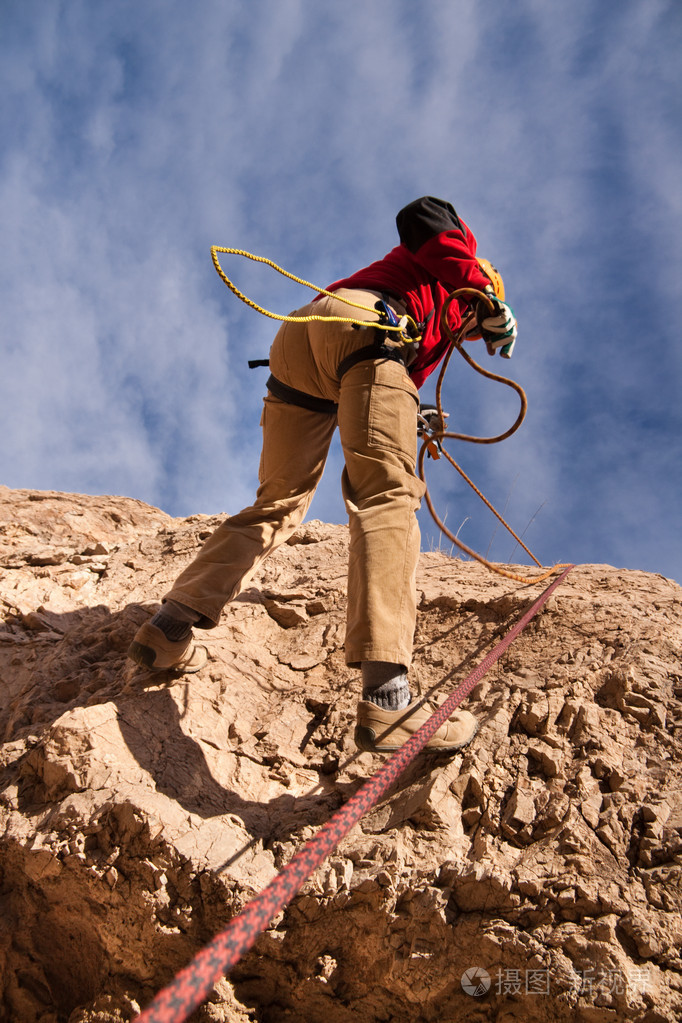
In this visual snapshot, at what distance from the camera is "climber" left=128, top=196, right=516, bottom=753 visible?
207 cm

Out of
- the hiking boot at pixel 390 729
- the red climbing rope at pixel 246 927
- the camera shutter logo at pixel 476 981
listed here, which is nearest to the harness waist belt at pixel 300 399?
the hiking boot at pixel 390 729

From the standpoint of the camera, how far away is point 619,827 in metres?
1.78

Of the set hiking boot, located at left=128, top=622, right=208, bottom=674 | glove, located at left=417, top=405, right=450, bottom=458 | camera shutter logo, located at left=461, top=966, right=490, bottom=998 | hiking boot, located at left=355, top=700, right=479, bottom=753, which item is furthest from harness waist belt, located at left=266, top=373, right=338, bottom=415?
camera shutter logo, located at left=461, top=966, right=490, bottom=998

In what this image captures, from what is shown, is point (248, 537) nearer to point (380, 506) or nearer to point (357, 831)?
point (380, 506)

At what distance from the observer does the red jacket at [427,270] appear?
2.53m

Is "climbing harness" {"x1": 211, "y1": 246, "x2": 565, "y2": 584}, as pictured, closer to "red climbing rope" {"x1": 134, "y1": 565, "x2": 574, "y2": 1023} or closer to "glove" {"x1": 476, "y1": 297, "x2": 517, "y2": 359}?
"glove" {"x1": 476, "y1": 297, "x2": 517, "y2": 359}

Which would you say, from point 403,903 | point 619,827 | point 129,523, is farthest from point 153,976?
point 129,523

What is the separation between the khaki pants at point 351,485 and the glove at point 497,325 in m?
0.33

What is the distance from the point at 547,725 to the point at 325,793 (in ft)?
2.52

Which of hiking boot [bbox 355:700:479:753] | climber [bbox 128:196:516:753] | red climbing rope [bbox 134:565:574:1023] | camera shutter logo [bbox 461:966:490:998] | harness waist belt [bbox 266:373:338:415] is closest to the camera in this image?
red climbing rope [bbox 134:565:574:1023]

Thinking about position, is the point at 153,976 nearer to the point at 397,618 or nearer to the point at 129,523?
the point at 397,618

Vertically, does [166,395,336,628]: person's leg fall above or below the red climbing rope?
above

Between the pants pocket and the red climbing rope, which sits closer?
the red climbing rope

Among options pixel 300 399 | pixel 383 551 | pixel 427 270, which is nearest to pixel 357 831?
pixel 383 551
